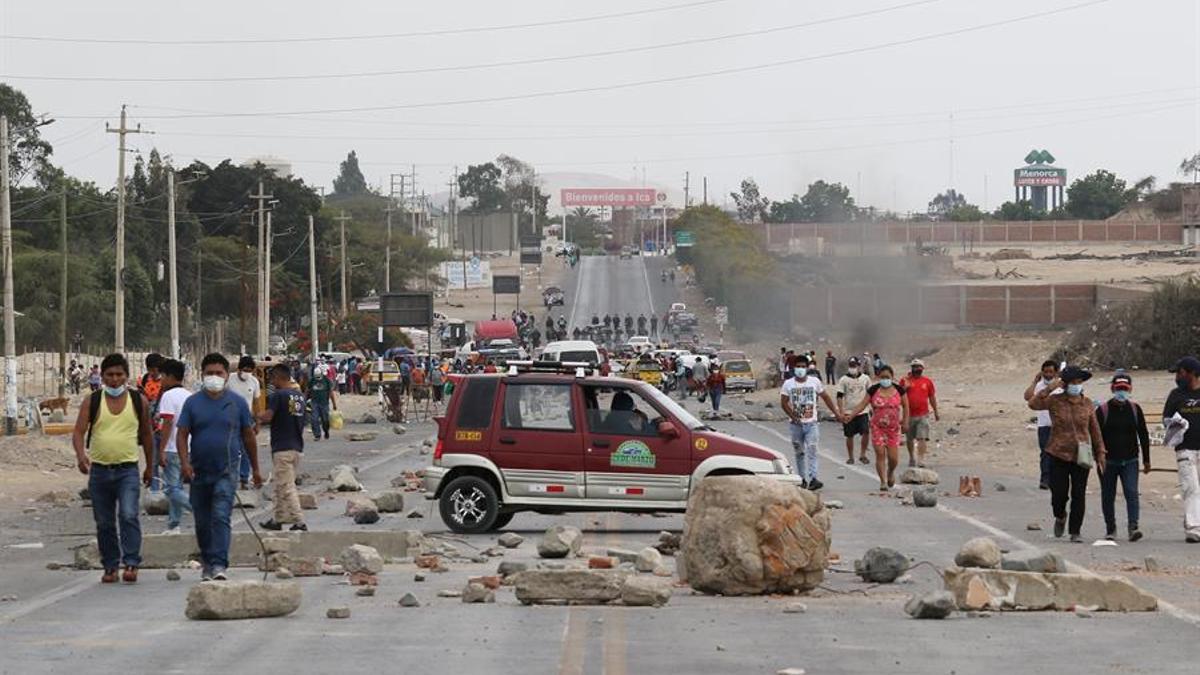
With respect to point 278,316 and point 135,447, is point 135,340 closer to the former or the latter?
point 278,316

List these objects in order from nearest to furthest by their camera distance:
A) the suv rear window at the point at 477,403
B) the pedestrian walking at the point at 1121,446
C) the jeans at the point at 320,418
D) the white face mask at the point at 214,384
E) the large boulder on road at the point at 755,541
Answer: the large boulder on road at the point at 755,541
the white face mask at the point at 214,384
the pedestrian walking at the point at 1121,446
the suv rear window at the point at 477,403
the jeans at the point at 320,418

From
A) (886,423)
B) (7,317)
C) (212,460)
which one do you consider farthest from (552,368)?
(7,317)

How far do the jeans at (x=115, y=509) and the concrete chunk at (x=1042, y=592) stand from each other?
21.2 feet

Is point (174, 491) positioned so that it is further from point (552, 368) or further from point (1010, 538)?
point (1010, 538)

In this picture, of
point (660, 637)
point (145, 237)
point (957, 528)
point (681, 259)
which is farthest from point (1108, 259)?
point (660, 637)

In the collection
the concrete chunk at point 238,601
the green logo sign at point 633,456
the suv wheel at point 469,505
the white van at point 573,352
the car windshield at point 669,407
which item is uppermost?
the car windshield at point 669,407

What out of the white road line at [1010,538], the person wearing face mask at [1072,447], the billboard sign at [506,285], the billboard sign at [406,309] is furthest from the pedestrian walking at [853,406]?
the billboard sign at [506,285]

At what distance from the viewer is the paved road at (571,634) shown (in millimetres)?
10984

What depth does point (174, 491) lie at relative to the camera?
69.0 ft

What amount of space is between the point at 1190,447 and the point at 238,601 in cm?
1008

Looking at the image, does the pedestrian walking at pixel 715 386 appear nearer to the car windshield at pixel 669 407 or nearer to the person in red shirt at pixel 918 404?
the person in red shirt at pixel 918 404

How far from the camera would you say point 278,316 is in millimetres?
125312

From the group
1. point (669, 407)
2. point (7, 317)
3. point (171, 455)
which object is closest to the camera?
point (669, 407)

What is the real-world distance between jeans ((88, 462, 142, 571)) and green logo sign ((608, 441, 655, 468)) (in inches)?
237
